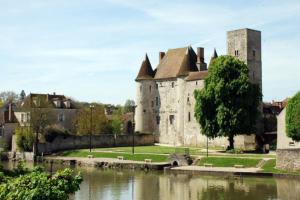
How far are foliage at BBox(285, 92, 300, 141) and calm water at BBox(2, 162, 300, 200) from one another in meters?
11.8

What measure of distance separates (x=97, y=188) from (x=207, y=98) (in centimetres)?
2357

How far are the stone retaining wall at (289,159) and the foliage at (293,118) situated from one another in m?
8.12

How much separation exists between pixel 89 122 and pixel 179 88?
13752 mm

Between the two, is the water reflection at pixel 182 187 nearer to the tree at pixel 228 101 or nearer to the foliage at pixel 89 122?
the tree at pixel 228 101

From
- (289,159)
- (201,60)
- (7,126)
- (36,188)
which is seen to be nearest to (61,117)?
(7,126)

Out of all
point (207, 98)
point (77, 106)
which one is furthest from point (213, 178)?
point (77, 106)

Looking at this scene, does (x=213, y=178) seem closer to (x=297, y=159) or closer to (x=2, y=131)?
(x=297, y=159)

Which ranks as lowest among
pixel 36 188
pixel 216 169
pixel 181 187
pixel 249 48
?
pixel 181 187

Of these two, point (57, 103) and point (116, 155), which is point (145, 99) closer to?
point (57, 103)

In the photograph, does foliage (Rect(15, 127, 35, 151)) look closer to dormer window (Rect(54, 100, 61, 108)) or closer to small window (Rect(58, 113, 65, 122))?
small window (Rect(58, 113, 65, 122))

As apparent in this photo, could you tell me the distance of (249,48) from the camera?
2712 inches

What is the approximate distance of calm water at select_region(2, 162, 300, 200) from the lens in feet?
112

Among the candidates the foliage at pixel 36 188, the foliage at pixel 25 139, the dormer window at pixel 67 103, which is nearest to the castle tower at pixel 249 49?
the dormer window at pixel 67 103

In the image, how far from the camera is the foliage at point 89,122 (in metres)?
76.2
